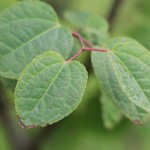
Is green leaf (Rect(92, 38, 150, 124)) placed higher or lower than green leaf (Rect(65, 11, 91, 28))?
higher

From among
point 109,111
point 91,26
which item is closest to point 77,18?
point 91,26

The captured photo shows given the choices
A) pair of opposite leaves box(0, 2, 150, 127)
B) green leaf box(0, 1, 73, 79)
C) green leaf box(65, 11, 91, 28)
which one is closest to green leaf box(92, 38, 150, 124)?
pair of opposite leaves box(0, 2, 150, 127)

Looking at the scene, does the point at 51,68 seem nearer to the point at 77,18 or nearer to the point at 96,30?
the point at 96,30

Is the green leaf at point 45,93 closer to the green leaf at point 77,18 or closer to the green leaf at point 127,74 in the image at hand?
the green leaf at point 127,74

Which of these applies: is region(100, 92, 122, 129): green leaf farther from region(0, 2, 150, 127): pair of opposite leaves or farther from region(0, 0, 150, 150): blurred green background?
region(0, 0, 150, 150): blurred green background

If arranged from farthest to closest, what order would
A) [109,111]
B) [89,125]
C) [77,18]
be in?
[89,125], [77,18], [109,111]

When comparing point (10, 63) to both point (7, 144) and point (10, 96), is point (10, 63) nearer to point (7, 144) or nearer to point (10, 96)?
point (10, 96)

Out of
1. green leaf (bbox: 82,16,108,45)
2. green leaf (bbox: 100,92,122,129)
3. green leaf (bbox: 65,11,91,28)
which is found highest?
green leaf (bbox: 82,16,108,45)

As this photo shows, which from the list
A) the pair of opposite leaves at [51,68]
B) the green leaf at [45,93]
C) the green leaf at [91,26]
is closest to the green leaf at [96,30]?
the green leaf at [91,26]
